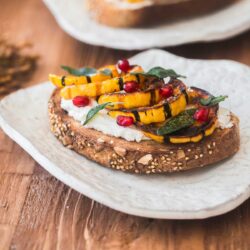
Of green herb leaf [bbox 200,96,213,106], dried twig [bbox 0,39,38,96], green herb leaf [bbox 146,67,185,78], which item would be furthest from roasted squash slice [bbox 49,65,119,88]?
dried twig [bbox 0,39,38,96]

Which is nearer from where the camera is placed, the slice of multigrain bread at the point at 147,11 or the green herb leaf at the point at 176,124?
the green herb leaf at the point at 176,124

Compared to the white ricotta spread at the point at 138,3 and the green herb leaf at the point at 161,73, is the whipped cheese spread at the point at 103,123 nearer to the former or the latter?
the green herb leaf at the point at 161,73

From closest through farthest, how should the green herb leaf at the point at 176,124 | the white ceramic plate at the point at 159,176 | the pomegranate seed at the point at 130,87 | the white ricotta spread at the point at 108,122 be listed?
the white ceramic plate at the point at 159,176
the green herb leaf at the point at 176,124
the white ricotta spread at the point at 108,122
the pomegranate seed at the point at 130,87

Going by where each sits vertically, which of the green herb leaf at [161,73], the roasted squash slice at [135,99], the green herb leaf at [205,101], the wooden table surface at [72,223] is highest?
the green herb leaf at [205,101]

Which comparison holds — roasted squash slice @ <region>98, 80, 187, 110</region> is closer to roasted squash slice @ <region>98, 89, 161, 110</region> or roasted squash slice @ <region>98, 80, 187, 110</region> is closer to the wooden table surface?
roasted squash slice @ <region>98, 89, 161, 110</region>

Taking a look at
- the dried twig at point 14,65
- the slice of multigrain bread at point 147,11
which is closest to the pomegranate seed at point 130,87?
the dried twig at point 14,65

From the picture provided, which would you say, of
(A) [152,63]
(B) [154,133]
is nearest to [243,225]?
(B) [154,133]

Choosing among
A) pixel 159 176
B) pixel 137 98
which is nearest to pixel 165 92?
pixel 137 98

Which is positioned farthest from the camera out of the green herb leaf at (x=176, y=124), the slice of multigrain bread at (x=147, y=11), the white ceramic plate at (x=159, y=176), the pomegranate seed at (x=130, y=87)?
the slice of multigrain bread at (x=147, y=11)
